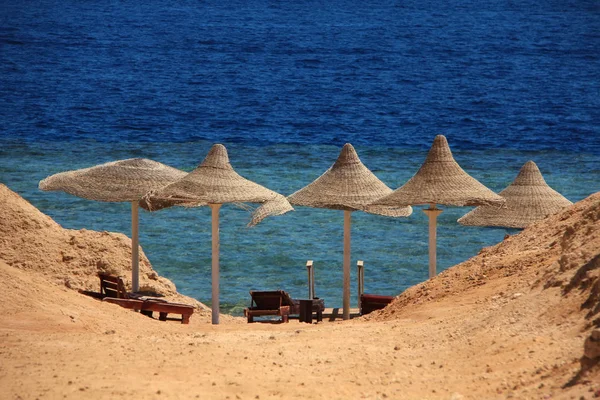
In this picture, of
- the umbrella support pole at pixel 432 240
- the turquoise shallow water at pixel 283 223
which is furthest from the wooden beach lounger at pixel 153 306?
the turquoise shallow water at pixel 283 223

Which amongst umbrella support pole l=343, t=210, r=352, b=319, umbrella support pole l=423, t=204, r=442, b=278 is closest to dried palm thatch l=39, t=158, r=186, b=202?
umbrella support pole l=343, t=210, r=352, b=319

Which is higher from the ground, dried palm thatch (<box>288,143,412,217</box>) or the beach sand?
dried palm thatch (<box>288,143,412,217</box>)

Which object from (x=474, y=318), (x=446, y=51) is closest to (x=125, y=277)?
(x=474, y=318)

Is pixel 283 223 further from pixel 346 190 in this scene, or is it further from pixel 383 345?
pixel 383 345

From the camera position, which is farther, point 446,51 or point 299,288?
point 446,51

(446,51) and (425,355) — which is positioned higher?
(446,51)

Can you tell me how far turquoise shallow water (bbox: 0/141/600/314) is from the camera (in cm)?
2559

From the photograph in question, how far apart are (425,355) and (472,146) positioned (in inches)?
1528

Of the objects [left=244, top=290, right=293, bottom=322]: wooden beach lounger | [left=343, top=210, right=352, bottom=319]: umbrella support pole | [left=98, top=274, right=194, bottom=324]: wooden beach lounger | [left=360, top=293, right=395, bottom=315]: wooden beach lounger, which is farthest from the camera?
[left=343, top=210, right=352, bottom=319]: umbrella support pole

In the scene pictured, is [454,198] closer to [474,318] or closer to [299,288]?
[474,318]

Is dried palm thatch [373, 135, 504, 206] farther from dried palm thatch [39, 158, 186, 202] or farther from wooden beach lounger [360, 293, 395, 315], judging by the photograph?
dried palm thatch [39, 158, 186, 202]

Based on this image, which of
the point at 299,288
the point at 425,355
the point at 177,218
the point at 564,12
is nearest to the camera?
the point at 425,355

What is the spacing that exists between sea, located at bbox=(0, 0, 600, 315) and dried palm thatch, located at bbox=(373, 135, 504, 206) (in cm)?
688

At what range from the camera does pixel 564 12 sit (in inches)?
2904
